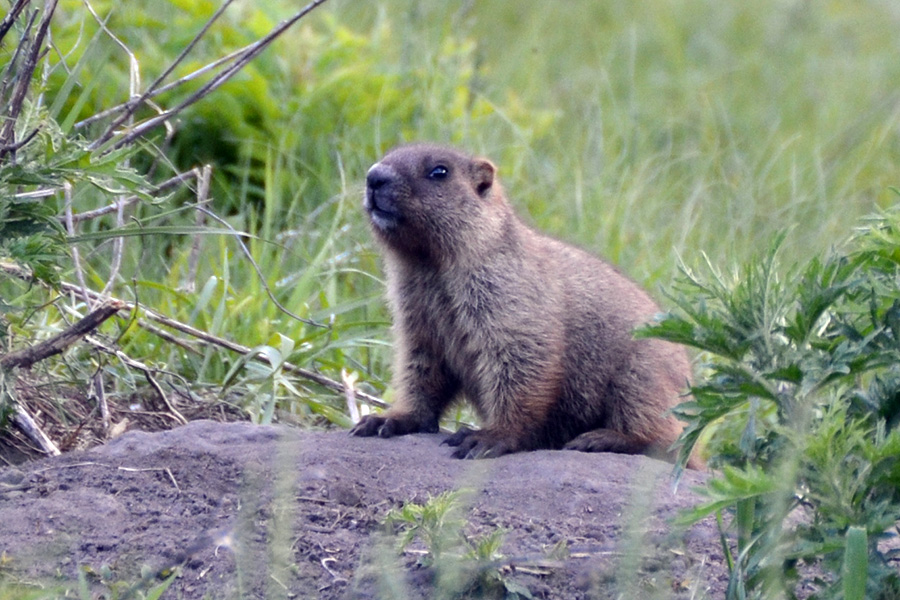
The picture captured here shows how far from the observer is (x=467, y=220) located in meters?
4.84

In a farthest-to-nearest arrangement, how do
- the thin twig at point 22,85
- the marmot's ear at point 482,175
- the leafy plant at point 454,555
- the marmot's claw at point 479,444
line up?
the marmot's ear at point 482,175 → the marmot's claw at point 479,444 → the thin twig at point 22,85 → the leafy plant at point 454,555

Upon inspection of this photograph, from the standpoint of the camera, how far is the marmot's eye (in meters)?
4.93

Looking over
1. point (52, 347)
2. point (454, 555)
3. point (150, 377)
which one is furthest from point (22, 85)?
point (454, 555)

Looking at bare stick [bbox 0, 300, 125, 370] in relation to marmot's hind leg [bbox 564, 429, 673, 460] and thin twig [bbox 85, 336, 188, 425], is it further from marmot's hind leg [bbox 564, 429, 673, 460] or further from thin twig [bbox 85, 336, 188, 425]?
marmot's hind leg [bbox 564, 429, 673, 460]

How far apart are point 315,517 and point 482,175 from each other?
2172 mm

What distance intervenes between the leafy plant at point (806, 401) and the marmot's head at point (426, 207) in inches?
75.5

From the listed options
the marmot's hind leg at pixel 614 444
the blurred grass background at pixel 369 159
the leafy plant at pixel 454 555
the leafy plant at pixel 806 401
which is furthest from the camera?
the blurred grass background at pixel 369 159

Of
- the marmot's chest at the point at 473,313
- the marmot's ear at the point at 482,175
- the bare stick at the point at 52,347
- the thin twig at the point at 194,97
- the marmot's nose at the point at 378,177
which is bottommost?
the marmot's chest at the point at 473,313

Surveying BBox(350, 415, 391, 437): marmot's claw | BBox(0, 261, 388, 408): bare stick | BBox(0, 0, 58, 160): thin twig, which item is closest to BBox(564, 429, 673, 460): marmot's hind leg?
BBox(350, 415, 391, 437): marmot's claw

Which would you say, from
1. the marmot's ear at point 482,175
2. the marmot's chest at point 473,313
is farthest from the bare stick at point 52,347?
the marmot's ear at point 482,175

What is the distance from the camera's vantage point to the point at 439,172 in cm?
494

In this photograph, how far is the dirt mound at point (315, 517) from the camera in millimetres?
2965

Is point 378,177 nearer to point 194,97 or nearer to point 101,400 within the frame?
point 194,97

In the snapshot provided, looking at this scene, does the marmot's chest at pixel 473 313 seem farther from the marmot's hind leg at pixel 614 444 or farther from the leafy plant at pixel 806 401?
the leafy plant at pixel 806 401
